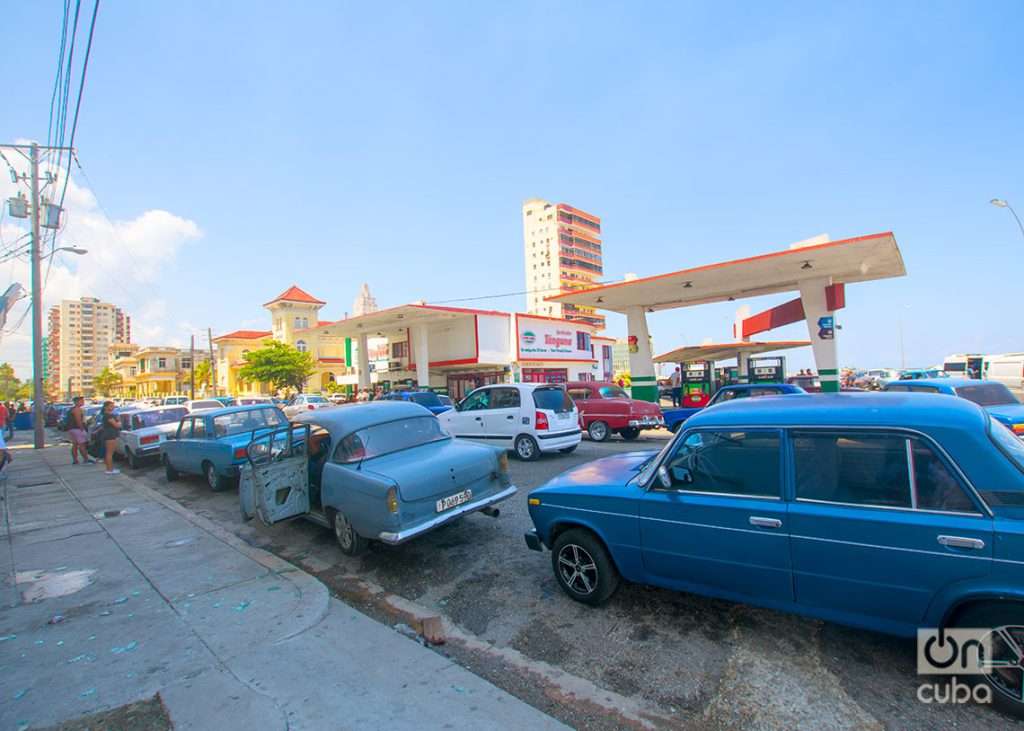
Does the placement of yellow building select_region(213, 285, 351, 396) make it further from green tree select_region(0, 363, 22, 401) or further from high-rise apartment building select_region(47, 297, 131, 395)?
high-rise apartment building select_region(47, 297, 131, 395)

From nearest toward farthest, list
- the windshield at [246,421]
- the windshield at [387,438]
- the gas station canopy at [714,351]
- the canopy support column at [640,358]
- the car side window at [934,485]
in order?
the car side window at [934,485], the windshield at [387,438], the windshield at [246,421], the canopy support column at [640,358], the gas station canopy at [714,351]

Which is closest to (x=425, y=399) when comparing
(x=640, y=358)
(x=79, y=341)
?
(x=640, y=358)

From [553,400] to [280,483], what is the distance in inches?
238

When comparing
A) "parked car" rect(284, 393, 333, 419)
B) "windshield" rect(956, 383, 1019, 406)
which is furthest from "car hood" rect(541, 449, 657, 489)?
"parked car" rect(284, 393, 333, 419)

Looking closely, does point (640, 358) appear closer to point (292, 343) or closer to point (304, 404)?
point (304, 404)

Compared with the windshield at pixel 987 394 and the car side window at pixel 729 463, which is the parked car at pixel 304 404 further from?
the windshield at pixel 987 394

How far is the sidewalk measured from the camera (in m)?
2.81

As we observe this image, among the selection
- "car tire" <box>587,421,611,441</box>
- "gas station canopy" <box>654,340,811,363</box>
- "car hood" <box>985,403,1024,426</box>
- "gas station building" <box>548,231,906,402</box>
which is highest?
"gas station building" <box>548,231,906,402</box>

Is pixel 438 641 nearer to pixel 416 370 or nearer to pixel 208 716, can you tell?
pixel 208 716

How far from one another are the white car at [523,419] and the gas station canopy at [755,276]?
9682 mm

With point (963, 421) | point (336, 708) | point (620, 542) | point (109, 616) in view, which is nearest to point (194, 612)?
point (109, 616)

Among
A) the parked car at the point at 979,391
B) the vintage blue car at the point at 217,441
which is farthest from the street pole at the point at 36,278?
the parked car at the point at 979,391

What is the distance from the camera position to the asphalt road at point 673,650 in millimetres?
2697

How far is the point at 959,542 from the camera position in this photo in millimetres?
2539
